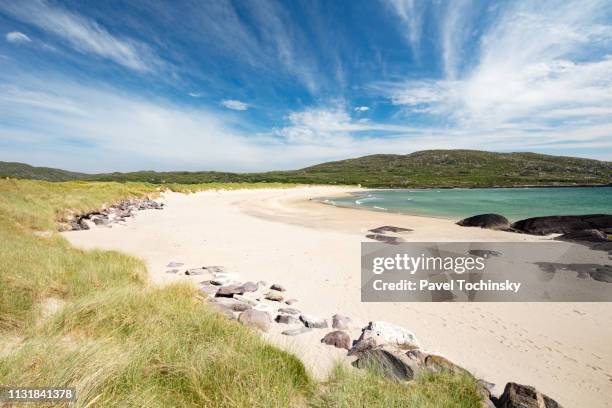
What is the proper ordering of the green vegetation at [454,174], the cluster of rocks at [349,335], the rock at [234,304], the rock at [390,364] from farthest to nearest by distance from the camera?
the green vegetation at [454,174] < the rock at [234,304] < the rock at [390,364] < the cluster of rocks at [349,335]

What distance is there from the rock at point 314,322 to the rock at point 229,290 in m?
2.12

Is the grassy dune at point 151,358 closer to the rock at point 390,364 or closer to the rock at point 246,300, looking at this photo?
the rock at point 390,364

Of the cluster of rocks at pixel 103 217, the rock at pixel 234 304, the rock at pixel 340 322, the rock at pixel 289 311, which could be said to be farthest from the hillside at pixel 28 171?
the rock at pixel 340 322

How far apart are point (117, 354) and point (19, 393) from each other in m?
0.80

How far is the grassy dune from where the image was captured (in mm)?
2625

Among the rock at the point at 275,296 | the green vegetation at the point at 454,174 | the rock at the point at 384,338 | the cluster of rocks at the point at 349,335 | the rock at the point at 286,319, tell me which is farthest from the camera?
the green vegetation at the point at 454,174

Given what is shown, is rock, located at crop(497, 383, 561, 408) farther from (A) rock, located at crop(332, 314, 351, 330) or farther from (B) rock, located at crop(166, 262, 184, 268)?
(B) rock, located at crop(166, 262, 184, 268)

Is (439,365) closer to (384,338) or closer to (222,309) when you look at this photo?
(384,338)

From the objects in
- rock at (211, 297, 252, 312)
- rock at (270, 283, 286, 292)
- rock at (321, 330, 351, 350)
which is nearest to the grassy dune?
rock at (211, 297, 252, 312)

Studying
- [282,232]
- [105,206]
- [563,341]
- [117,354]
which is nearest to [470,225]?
[282,232]

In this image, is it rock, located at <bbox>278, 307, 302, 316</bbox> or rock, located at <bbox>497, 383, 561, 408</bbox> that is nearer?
rock, located at <bbox>497, 383, 561, 408</bbox>

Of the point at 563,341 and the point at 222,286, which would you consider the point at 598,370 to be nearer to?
the point at 563,341

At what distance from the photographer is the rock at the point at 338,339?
16.5ft

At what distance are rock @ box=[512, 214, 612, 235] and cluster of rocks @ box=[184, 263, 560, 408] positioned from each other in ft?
55.5
